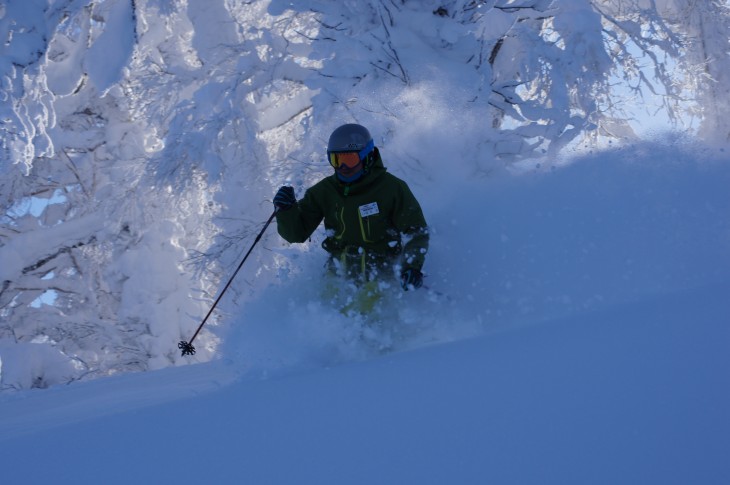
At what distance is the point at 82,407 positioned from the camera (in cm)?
296

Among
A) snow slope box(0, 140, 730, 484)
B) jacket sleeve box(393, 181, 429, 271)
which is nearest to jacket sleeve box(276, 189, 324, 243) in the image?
snow slope box(0, 140, 730, 484)

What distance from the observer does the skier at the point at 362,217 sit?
4.16m

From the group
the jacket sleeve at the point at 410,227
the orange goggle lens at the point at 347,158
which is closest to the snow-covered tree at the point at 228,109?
the jacket sleeve at the point at 410,227

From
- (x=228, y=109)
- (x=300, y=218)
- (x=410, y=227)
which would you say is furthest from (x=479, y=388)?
(x=228, y=109)

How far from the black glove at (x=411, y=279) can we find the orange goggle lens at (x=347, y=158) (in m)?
0.82

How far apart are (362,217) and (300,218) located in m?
0.51

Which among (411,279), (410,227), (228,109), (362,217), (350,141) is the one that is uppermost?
(228,109)

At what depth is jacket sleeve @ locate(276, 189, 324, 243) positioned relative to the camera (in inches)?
176

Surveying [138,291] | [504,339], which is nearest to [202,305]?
[138,291]

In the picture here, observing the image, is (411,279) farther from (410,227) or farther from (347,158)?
(347,158)

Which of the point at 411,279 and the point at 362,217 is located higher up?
the point at 362,217

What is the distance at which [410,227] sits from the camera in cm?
425

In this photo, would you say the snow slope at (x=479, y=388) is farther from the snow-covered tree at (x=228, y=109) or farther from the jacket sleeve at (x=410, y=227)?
the snow-covered tree at (x=228, y=109)

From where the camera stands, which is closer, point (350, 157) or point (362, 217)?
point (350, 157)
